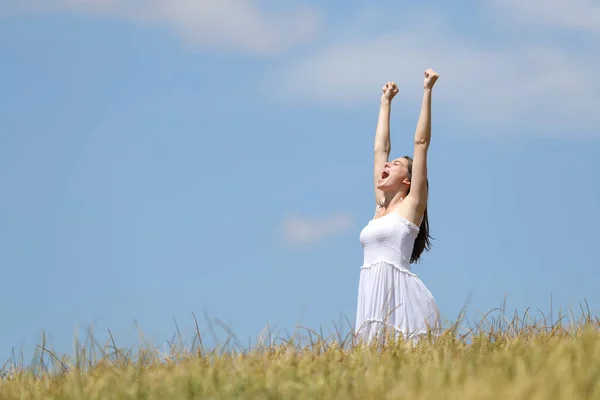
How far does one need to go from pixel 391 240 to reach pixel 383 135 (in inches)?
58.9

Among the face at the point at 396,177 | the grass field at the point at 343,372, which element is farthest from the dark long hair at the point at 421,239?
the grass field at the point at 343,372

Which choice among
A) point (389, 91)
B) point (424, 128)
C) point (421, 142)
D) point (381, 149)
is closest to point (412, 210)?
point (421, 142)

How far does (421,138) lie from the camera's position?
7.61 meters

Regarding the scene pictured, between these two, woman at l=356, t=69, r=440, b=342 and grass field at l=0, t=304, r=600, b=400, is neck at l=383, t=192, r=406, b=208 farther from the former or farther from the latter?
grass field at l=0, t=304, r=600, b=400

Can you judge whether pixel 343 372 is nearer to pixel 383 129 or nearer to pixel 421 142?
pixel 421 142

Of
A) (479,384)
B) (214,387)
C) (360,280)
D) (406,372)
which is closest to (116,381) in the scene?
(214,387)

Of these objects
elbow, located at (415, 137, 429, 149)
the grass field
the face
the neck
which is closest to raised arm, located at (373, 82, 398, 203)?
the neck

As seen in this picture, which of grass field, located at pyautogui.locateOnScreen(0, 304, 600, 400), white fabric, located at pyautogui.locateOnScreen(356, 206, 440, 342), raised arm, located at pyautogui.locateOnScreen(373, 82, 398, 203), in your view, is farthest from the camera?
raised arm, located at pyautogui.locateOnScreen(373, 82, 398, 203)

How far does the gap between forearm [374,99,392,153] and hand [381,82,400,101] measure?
47mm

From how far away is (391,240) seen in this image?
7688mm

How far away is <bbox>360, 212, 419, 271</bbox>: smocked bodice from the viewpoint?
7.67m

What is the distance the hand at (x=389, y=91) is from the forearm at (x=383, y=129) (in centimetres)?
5

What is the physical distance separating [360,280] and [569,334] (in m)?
1.99

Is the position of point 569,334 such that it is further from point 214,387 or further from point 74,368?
point 74,368
